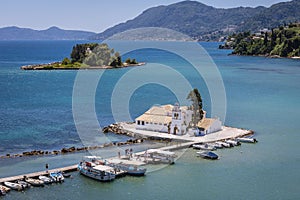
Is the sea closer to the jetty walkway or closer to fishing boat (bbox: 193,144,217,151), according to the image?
→ fishing boat (bbox: 193,144,217,151)

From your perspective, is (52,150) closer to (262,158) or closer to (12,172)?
(12,172)

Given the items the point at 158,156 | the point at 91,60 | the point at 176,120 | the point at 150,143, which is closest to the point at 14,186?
the point at 158,156

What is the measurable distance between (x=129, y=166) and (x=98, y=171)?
2.23 metres

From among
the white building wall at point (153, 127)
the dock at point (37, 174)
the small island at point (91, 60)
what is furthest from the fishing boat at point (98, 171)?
the small island at point (91, 60)

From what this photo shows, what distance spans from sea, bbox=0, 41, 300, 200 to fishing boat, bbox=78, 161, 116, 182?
1.39ft

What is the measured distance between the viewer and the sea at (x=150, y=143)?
28062 millimetres

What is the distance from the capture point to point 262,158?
34219 mm

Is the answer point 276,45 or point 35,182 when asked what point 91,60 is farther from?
point 35,182

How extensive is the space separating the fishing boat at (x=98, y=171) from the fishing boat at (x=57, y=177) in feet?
5.24

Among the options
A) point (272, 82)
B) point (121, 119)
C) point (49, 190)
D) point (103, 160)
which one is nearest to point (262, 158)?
point (103, 160)

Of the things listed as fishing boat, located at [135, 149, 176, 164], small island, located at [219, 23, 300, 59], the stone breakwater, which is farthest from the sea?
small island, located at [219, 23, 300, 59]

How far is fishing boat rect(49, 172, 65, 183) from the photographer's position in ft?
94.1

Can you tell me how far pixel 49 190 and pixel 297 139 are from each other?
22328mm

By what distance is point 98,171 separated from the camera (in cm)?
2959
